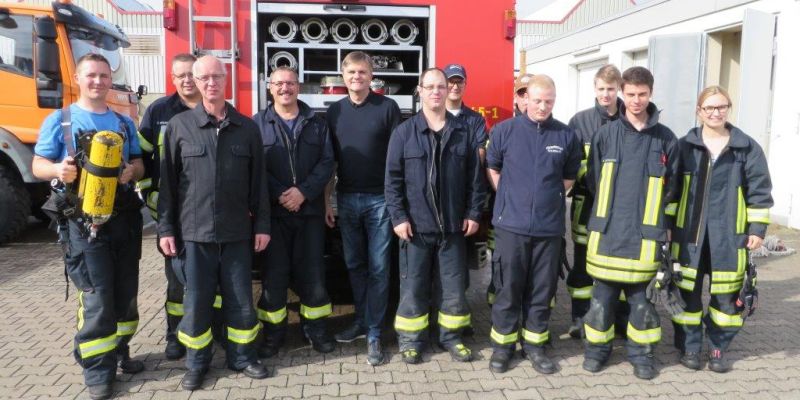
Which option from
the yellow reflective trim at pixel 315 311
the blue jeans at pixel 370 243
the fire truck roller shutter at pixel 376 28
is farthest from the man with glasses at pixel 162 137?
the fire truck roller shutter at pixel 376 28

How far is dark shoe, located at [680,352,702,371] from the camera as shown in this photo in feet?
11.3

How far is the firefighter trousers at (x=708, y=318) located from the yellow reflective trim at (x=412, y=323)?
154 centimetres

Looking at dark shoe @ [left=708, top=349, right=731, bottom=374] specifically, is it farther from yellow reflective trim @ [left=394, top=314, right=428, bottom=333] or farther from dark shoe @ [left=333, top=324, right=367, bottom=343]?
dark shoe @ [left=333, top=324, right=367, bottom=343]

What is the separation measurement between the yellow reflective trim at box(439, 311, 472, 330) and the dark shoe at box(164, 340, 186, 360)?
1.58 metres

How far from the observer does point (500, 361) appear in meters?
3.40

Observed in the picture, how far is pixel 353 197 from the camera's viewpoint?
3604mm

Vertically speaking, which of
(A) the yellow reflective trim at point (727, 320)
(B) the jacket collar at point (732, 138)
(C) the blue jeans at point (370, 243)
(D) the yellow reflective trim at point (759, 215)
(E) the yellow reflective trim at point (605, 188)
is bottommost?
(A) the yellow reflective trim at point (727, 320)

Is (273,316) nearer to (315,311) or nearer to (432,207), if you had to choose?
(315,311)

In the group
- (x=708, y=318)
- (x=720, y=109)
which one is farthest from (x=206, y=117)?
(x=708, y=318)

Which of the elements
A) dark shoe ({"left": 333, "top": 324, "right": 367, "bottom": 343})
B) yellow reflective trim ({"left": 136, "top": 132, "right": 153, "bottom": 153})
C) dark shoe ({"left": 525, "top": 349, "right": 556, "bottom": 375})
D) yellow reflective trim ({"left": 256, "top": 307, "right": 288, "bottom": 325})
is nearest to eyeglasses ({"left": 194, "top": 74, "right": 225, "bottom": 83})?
yellow reflective trim ({"left": 136, "top": 132, "right": 153, "bottom": 153})

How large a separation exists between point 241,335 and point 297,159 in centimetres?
105

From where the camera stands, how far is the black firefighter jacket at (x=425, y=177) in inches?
133

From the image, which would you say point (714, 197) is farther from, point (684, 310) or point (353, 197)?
point (353, 197)

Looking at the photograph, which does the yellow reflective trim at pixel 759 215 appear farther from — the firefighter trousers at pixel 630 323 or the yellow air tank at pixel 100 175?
the yellow air tank at pixel 100 175
